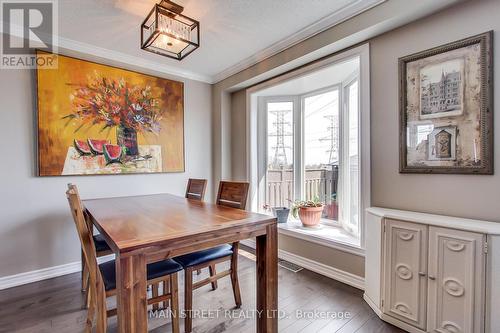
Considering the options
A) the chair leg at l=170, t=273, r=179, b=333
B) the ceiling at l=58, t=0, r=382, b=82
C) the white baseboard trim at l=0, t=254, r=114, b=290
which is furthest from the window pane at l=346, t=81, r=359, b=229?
the white baseboard trim at l=0, t=254, r=114, b=290

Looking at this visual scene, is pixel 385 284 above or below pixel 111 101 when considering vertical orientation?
below

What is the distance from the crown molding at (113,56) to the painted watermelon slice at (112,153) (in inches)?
40.1

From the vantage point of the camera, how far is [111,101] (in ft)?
9.39

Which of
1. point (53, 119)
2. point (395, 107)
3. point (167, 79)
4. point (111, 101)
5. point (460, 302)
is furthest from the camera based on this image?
point (167, 79)

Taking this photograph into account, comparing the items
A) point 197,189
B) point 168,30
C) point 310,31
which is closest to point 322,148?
point 310,31

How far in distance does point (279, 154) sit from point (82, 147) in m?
2.41

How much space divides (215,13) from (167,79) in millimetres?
1440

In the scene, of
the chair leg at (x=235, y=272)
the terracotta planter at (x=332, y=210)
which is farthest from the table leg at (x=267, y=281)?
the terracotta planter at (x=332, y=210)

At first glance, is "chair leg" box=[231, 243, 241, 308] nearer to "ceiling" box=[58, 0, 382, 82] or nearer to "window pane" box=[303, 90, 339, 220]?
"window pane" box=[303, 90, 339, 220]

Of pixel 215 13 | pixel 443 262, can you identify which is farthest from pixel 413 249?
pixel 215 13

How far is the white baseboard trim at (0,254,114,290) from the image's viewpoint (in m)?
2.33

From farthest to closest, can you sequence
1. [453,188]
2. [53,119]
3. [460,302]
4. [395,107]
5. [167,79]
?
[167,79], [53,119], [395,107], [453,188], [460,302]

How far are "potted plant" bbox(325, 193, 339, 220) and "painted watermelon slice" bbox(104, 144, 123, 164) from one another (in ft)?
8.56

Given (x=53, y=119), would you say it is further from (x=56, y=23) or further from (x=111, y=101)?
(x=56, y=23)
